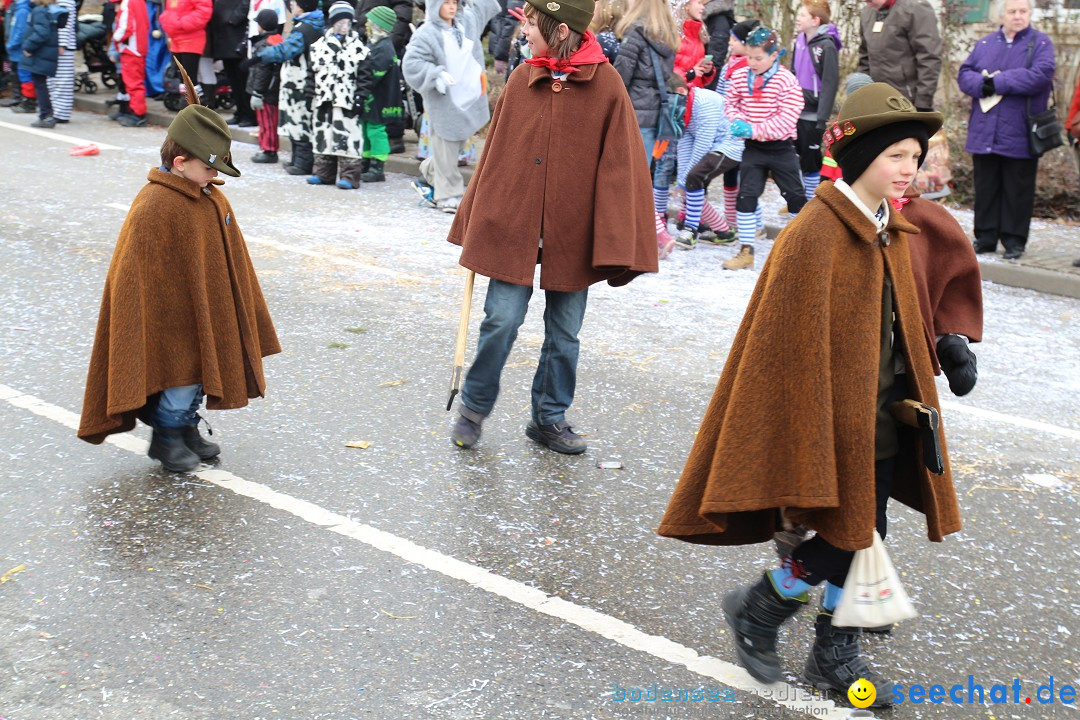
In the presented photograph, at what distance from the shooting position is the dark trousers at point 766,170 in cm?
955

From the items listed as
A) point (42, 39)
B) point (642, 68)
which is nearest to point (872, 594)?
point (642, 68)

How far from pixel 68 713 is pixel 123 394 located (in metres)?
1.60

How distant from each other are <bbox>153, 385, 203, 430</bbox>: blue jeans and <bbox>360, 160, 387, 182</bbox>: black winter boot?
311 inches

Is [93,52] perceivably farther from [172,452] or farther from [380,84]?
[172,452]

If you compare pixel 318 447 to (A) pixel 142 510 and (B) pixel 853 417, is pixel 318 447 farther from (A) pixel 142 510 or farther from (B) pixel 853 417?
(B) pixel 853 417

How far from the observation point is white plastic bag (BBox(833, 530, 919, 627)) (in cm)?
341

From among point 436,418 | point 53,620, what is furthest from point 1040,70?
point 53,620

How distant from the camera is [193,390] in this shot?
5031 mm

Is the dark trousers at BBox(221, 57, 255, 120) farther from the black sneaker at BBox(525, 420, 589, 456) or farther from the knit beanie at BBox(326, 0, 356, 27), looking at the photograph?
the black sneaker at BBox(525, 420, 589, 456)

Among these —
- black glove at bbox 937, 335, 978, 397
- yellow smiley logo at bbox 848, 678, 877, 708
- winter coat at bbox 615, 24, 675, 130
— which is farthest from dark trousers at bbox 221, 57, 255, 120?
yellow smiley logo at bbox 848, 678, 877, 708

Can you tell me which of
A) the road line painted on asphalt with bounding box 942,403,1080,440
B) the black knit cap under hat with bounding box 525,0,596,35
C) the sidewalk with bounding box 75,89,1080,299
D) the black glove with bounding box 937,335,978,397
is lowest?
the road line painted on asphalt with bounding box 942,403,1080,440

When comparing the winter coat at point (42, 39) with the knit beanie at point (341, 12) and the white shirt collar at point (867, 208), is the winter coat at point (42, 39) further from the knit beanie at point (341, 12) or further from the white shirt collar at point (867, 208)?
the white shirt collar at point (867, 208)

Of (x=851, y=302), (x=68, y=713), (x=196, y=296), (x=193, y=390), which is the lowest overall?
(x=68, y=713)

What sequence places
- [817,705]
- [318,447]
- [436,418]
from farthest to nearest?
[436,418] → [318,447] → [817,705]
